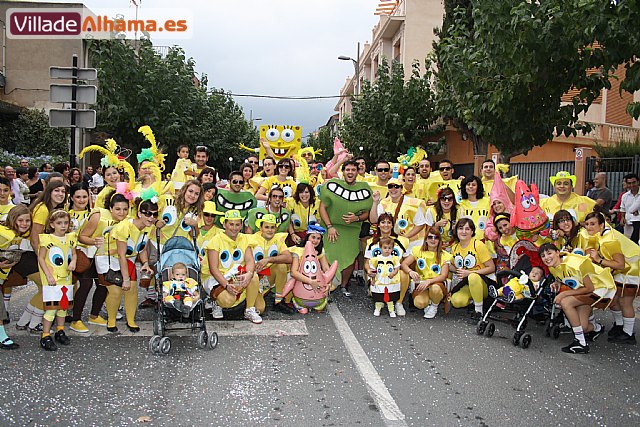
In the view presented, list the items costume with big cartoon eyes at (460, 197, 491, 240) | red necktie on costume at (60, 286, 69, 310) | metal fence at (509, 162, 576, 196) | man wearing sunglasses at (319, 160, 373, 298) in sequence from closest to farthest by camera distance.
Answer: red necktie on costume at (60, 286, 69, 310), costume with big cartoon eyes at (460, 197, 491, 240), man wearing sunglasses at (319, 160, 373, 298), metal fence at (509, 162, 576, 196)

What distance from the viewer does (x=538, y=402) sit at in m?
4.75

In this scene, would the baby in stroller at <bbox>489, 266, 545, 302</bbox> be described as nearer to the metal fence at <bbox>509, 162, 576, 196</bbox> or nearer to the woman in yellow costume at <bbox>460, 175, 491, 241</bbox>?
the woman in yellow costume at <bbox>460, 175, 491, 241</bbox>

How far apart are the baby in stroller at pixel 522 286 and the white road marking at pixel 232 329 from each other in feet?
6.91

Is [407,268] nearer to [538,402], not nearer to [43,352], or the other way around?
[538,402]

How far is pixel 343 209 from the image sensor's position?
837 cm

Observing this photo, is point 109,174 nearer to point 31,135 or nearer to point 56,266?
point 56,266

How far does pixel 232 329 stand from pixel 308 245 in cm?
148

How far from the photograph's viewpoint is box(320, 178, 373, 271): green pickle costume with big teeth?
8.37 metres

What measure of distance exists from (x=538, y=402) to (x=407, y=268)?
293 centimetres

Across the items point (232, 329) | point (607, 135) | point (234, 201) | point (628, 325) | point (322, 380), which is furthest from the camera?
point (607, 135)

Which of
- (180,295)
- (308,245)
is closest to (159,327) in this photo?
(180,295)

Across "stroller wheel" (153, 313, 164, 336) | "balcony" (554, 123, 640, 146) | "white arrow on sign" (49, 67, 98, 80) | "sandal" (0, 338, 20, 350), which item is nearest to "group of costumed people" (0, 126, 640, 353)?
"sandal" (0, 338, 20, 350)

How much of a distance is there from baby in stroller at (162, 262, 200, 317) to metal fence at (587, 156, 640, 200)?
411 inches

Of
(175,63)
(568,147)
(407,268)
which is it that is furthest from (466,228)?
(175,63)
